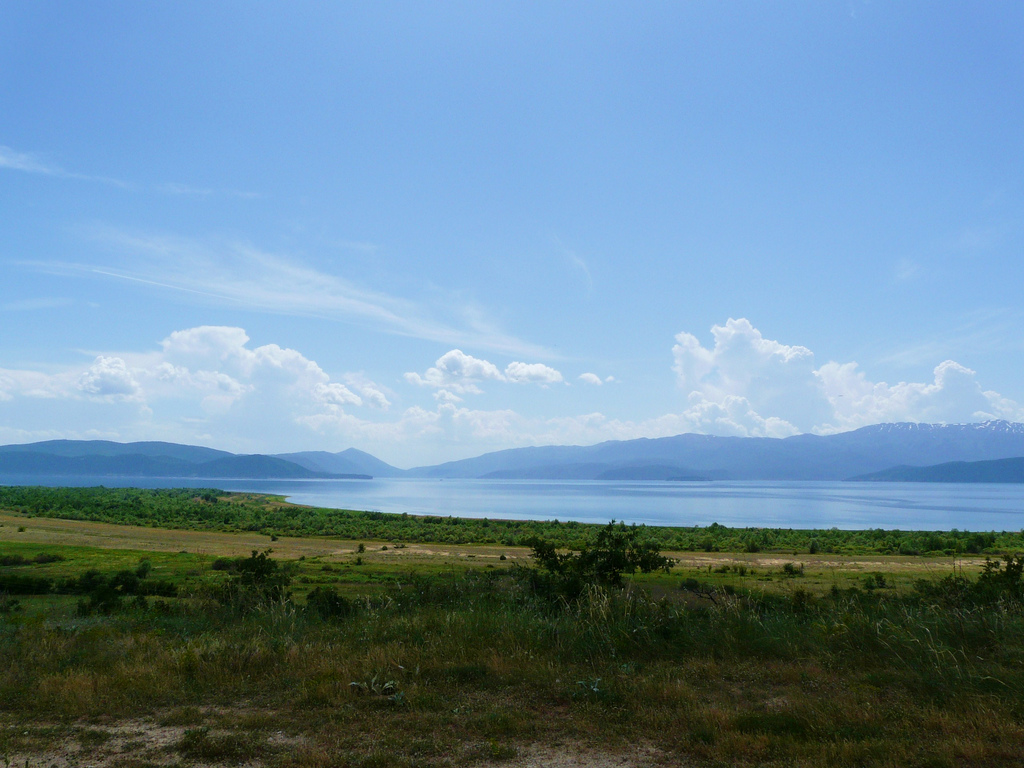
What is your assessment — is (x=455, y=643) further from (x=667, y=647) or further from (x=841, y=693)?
(x=841, y=693)

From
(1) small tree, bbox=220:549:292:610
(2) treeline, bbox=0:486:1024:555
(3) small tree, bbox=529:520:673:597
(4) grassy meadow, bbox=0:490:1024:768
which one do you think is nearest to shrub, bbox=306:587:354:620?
(4) grassy meadow, bbox=0:490:1024:768

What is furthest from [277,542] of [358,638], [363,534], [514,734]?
[514,734]

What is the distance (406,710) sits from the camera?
6.59 meters

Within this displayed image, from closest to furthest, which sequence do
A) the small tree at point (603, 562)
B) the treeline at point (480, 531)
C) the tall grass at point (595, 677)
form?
1. the tall grass at point (595, 677)
2. the small tree at point (603, 562)
3. the treeline at point (480, 531)

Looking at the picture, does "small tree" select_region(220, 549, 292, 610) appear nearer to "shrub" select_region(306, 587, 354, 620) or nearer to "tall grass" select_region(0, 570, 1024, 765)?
"shrub" select_region(306, 587, 354, 620)

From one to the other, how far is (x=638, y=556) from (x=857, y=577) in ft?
59.3

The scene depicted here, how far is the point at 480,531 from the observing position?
63.2 metres

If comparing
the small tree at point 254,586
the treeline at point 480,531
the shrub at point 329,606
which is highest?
the small tree at point 254,586

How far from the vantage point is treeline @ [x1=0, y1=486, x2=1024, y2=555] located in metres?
47.1

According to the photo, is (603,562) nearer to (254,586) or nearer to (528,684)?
(528,684)

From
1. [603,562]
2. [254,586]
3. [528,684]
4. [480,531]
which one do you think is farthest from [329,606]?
[480,531]

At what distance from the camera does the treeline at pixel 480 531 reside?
4709cm

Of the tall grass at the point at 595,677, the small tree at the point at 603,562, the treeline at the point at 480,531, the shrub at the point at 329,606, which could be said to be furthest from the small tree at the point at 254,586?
the treeline at the point at 480,531

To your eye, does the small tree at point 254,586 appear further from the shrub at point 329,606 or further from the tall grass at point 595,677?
the tall grass at point 595,677
